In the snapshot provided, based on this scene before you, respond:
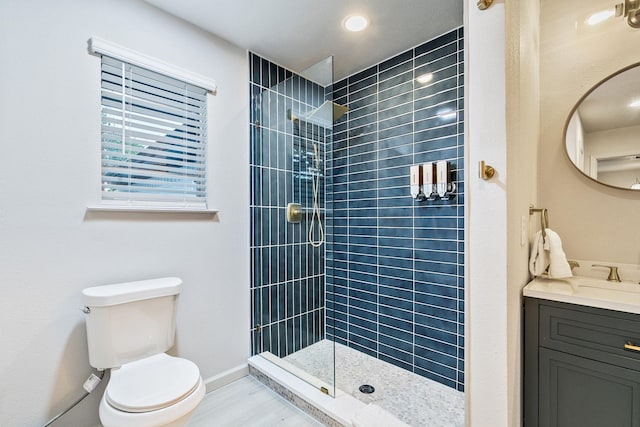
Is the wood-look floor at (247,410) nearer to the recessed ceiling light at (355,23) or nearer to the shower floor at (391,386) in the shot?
the shower floor at (391,386)

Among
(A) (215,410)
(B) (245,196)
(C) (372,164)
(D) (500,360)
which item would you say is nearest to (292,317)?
(A) (215,410)

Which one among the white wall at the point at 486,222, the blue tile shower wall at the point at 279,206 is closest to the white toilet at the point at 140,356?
the blue tile shower wall at the point at 279,206

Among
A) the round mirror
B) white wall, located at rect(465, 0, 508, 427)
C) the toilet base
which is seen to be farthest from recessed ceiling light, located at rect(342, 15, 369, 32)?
the toilet base

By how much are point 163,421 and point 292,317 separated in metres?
1.23

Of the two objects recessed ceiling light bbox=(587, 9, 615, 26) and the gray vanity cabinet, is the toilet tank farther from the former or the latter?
recessed ceiling light bbox=(587, 9, 615, 26)

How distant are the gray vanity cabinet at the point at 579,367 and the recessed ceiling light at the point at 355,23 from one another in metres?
1.82

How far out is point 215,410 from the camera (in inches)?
72.0

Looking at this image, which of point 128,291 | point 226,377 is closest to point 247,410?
point 226,377

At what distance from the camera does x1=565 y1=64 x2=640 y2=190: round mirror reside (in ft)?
5.01

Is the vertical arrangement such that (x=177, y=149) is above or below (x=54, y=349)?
above

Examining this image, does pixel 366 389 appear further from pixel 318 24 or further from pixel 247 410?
pixel 318 24

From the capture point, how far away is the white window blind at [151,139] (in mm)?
1645

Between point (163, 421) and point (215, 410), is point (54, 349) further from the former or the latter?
point (215, 410)

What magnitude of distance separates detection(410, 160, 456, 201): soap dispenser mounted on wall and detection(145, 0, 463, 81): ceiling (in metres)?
0.90
